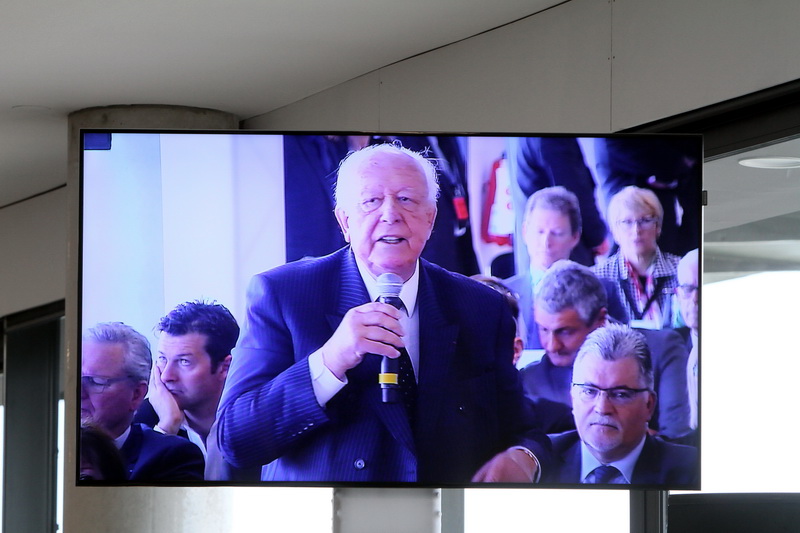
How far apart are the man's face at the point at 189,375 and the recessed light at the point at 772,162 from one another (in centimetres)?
181

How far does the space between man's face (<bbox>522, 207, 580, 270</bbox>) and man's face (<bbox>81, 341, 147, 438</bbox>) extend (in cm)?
104

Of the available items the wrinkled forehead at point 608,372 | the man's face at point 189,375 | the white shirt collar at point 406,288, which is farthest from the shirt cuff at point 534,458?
the man's face at point 189,375

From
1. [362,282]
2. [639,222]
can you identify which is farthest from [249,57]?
[639,222]

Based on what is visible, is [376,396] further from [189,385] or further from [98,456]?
[98,456]

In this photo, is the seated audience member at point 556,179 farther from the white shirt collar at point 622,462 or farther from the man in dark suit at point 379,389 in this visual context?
the white shirt collar at point 622,462

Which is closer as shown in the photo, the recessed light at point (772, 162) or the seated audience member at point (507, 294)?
the seated audience member at point (507, 294)

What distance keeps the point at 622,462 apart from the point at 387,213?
0.86 m

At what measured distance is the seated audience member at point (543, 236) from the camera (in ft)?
8.98

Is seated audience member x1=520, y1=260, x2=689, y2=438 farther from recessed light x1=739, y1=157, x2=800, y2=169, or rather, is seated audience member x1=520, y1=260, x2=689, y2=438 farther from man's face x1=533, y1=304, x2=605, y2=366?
recessed light x1=739, y1=157, x2=800, y2=169

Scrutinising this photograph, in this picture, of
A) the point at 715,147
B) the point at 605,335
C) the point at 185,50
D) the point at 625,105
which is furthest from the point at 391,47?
the point at 605,335

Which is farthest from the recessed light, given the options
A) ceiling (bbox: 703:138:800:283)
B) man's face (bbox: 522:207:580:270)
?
man's face (bbox: 522:207:580:270)

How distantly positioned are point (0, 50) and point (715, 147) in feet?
9.29

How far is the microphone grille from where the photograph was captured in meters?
2.75

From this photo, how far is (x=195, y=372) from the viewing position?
273cm
